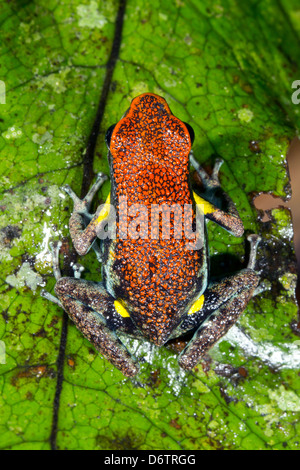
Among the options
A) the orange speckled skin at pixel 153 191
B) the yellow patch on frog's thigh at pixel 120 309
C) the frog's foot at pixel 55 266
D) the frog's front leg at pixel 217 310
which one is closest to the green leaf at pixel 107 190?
the frog's foot at pixel 55 266

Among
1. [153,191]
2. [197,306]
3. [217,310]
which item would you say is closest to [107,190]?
[153,191]

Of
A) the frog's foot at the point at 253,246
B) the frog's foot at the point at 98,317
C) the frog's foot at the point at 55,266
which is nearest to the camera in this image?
the frog's foot at the point at 98,317

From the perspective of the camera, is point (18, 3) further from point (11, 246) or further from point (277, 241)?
point (277, 241)

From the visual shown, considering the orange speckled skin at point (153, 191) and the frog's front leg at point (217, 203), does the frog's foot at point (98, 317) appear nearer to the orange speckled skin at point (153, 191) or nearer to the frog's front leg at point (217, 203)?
the orange speckled skin at point (153, 191)

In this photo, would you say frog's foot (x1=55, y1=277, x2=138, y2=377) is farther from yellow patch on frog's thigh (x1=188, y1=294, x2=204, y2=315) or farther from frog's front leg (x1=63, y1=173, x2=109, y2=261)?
yellow patch on frog's thigh (x1=188, y1=294, x2=204, y2=315)

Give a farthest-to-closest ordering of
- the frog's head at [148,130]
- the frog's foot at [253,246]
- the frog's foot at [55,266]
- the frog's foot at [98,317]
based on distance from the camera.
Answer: the frog's foot at [253,246], the frog's foot at [55,266], the frog's foot at [98,317], the frog's head at [148,130]

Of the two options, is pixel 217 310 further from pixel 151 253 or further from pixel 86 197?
pixel 86 197
